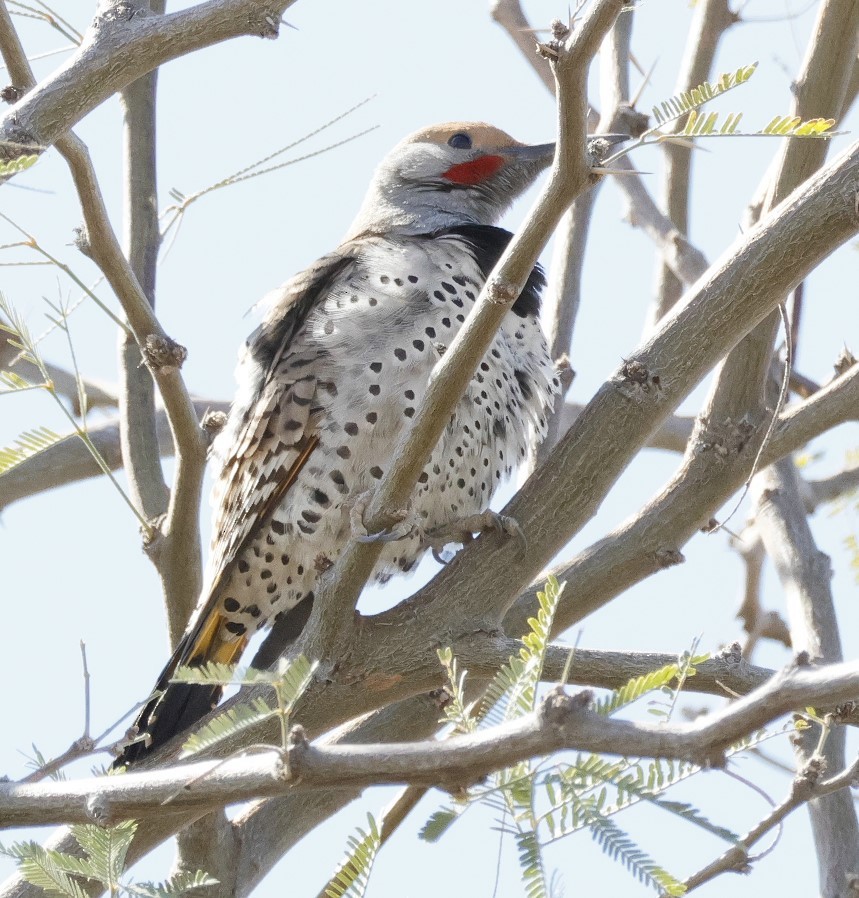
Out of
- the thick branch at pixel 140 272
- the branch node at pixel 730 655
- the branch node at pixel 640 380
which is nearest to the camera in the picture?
the branch node at pixel 730 655

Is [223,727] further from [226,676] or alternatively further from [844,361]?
[844,361]

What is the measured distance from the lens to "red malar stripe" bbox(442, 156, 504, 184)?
5566 mm

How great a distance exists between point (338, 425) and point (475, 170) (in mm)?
1840

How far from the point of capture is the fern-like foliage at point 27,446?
11.0 feet

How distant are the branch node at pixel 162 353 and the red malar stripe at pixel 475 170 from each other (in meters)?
2.70

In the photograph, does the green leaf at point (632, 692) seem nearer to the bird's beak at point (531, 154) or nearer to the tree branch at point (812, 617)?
the tree branch at point (812, 617)

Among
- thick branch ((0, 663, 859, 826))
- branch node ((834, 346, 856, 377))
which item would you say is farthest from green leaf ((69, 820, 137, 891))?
branch node ((834, 346, 856, 377))

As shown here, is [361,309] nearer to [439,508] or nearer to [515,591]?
[439,508]

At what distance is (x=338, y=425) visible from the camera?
4195 mm

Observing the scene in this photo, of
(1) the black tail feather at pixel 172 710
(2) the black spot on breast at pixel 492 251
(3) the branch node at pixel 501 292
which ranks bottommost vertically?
(1) the black tail feather at pixel 172 710

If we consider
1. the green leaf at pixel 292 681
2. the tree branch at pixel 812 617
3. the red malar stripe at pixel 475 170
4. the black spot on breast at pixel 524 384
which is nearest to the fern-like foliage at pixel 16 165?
the green leaf at pixel 292 681

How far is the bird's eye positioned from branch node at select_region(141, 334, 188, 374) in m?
2.85

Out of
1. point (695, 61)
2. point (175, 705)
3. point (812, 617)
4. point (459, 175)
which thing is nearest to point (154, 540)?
point (175, 705)

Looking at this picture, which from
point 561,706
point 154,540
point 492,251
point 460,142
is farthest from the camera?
point 460,142
